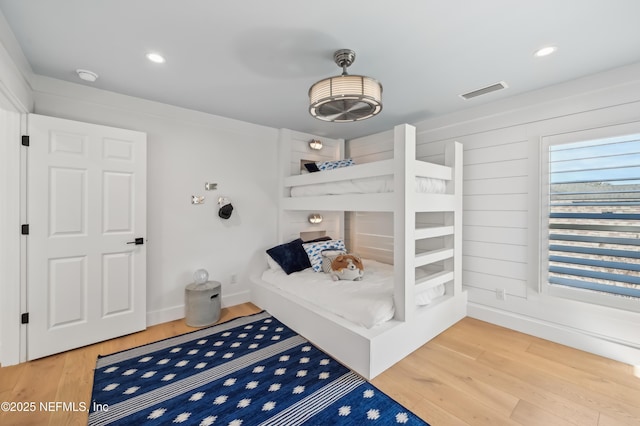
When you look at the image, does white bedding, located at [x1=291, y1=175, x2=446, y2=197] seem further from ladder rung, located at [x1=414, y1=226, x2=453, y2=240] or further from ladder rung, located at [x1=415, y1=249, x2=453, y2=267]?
ladder rung, located at [x1=415, y1=249, x2=453, y2=267]

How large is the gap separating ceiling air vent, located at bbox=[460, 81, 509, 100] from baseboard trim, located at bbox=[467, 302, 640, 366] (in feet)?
7.20

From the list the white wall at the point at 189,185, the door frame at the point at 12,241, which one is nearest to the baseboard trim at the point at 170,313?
→ the white wall at the point at 189,185

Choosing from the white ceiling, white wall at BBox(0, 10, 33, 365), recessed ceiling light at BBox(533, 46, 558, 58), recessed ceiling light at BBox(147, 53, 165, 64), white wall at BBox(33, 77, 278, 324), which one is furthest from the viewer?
white wall at BBox(33, 77, 278, 324)

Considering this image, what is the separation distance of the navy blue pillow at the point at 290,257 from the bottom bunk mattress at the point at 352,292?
81 millimetres

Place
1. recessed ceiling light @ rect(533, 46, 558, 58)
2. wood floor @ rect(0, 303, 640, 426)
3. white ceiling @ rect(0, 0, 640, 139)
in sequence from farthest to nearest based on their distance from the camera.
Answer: recessed ceiling light @ rect(533, 46, 558, 58) → wood floor @ rect(0, 303, 640, 426) → white ceiling @ rect(0, 0, 640, 139)

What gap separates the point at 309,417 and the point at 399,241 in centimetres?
137

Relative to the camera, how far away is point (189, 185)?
3.20 m

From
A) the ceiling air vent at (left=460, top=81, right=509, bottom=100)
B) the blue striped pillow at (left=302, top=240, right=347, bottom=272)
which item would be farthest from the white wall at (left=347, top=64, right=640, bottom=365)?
the blue striped pillow at (left=302, top=240, right=347, bottom=272)

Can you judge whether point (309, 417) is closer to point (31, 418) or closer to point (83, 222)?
point (31, 418)

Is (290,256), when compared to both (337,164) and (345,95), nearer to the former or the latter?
(337,164)

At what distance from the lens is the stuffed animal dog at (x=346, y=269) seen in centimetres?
296

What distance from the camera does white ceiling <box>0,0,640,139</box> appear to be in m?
1.58

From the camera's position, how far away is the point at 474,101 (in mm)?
2916

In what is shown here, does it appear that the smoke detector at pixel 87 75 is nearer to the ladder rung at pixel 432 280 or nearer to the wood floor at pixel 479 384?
the wood floor at pixel 479 384
